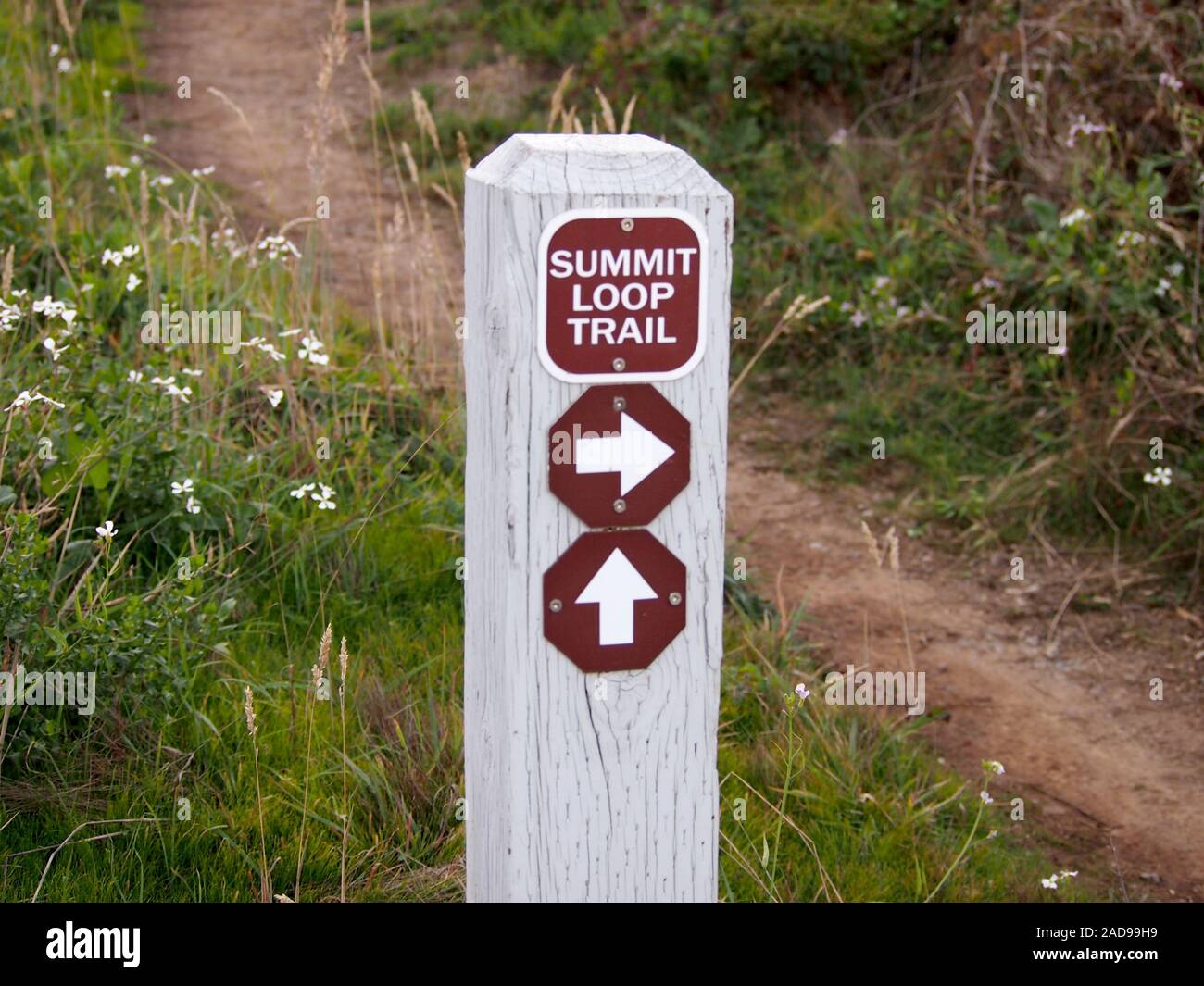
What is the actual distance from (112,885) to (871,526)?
3.21 metres

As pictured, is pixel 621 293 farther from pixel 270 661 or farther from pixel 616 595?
pixel 270 661

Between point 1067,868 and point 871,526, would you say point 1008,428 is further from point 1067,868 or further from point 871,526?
point 1067,868


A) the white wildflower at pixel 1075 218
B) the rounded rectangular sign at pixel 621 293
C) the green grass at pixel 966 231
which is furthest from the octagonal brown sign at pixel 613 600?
the white wildflower at pixel 1075 218

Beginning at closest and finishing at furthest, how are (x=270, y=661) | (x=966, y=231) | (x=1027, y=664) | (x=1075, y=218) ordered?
(x=270, y=661), (x=1027, y=664), (x=1075, y=218), (x=966, y=231)

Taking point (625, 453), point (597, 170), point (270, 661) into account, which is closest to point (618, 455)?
point (625, 453)

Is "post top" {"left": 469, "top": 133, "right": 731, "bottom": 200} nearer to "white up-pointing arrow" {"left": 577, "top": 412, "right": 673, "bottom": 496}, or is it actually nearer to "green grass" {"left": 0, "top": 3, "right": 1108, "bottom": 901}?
"white up-pointing arrow" {"left": 577, "top": 412, "right": 673, "bottom": 496}

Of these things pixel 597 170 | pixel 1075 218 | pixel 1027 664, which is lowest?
pixel 1027 664

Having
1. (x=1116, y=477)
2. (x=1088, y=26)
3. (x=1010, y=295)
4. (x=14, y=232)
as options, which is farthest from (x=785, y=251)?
(x=14, y=232)

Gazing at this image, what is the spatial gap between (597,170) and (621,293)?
167mm

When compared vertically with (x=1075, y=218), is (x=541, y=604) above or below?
below

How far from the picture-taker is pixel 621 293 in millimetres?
1916

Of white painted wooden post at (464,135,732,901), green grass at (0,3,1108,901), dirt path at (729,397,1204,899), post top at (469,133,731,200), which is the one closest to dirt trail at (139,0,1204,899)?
dirt path at (729,397,1204,899)

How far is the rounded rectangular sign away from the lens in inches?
74.7

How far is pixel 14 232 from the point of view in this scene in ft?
15.9
